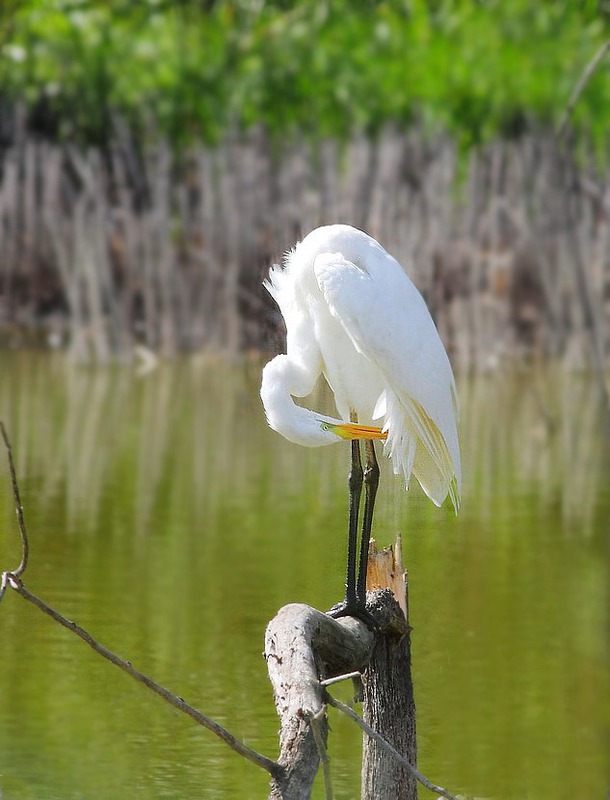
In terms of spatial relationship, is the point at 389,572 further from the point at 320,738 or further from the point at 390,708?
the point at 320,738

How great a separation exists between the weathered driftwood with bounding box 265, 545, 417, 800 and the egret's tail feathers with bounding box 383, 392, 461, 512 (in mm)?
236

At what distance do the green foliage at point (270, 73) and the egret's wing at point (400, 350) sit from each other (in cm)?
823

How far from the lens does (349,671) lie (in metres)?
3.33

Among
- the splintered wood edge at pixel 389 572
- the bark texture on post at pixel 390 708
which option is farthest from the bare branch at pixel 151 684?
the splintered wood edge at pixel 389 572

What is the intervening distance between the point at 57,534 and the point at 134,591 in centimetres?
84

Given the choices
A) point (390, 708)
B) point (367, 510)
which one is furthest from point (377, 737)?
point (367, 510)

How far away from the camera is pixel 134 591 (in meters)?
5.88

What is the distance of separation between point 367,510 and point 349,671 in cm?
73

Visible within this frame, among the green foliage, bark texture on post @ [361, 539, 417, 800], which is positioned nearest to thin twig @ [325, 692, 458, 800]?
bark texture on post @ [361, 539, 417, 800]

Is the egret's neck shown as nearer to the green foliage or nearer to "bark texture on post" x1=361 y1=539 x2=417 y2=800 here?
"bark texture on post" x1=361 y1=539 x2=417 y2=800

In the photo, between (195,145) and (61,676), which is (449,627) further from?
(195,145)

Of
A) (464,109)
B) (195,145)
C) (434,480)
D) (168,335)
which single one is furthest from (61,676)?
(464,109)

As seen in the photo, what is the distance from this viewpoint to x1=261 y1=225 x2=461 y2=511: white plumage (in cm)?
372

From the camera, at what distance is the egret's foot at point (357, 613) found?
3504 millimetres
